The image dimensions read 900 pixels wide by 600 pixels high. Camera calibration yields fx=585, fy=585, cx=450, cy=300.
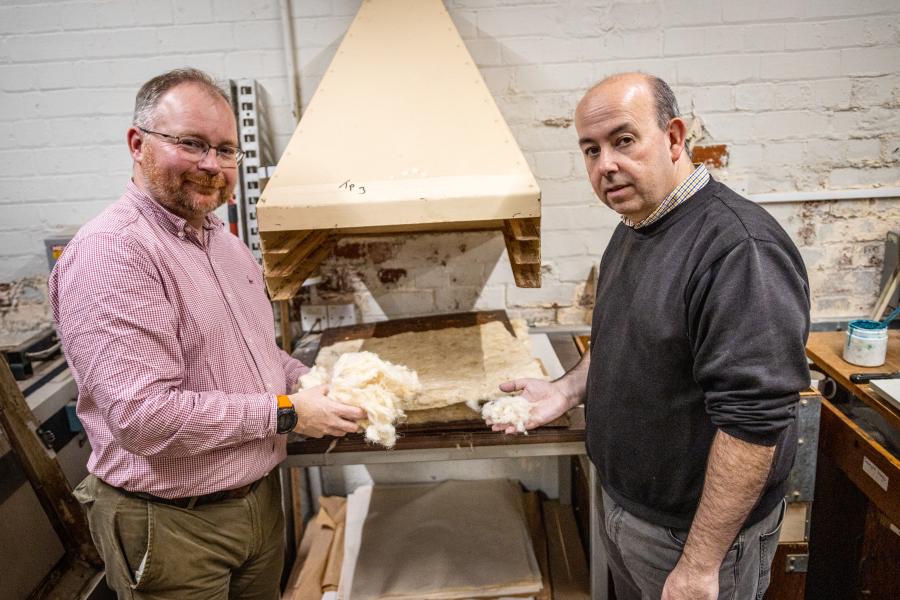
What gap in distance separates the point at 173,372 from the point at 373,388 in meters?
0.42

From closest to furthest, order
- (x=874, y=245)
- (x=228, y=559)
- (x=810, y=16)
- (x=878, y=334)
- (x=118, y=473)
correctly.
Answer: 1. (x=118, y=473)
2. (x=228, y=559)
3. (x=878, y=334)
4. (x=810, y=16)
5. (x=874, y=245)

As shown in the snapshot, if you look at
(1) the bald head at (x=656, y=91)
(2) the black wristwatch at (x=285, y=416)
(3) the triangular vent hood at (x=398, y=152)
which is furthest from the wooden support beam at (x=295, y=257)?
(1) the bald head at (x=656, y=91)

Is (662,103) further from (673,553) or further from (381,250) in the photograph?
(381,250)

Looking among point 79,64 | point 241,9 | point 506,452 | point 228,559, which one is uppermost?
point 241,9

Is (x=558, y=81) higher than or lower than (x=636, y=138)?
higher

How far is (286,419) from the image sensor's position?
125 cm

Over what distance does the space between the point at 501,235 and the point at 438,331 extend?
460 millimetres

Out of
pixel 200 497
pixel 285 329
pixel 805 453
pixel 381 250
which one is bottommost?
pixel 805 453

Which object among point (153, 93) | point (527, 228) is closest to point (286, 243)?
point (153, 93)

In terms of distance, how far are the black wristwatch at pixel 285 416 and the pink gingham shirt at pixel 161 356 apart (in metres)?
0.02

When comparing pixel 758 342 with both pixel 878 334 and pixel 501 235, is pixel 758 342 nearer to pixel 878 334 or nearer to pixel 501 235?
pixel 878 334

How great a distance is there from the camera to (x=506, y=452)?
154cm

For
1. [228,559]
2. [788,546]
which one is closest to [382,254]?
[228,559]

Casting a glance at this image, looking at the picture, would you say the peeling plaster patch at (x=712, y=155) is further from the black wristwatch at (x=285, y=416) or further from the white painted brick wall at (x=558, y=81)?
the black wristwatch at (x=285, y=416)
